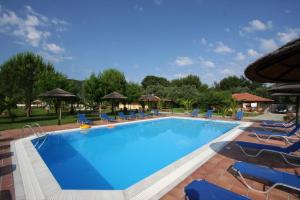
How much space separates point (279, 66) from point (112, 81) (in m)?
21.6

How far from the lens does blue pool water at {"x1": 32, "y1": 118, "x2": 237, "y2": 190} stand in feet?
18.7

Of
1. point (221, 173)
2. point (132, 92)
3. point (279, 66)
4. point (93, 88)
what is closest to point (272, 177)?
point (221, 173)

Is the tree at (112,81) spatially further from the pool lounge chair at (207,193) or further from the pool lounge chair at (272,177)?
the pool lounge chair at (207,193)

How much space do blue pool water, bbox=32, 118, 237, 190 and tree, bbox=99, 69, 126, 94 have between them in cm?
1014

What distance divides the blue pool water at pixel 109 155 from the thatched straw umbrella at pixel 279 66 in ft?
14.8

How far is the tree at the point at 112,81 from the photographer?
861 inches

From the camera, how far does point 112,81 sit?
23.2 metres

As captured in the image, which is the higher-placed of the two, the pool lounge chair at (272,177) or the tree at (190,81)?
the tree at (190,81)

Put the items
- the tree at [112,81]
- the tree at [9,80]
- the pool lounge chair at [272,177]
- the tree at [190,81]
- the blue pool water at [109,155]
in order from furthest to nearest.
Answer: the tree at [190,81] < the tree at [112,81] < the tree at [9,80] < the blue pool water at [109,155] < the pool lounge chair at [272,177]

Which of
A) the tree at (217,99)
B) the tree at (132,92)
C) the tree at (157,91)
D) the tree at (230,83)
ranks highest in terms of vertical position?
the tree at (230,83)

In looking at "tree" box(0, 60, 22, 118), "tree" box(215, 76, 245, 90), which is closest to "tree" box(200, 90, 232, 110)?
"tree" box(0, 60, 22, 118)

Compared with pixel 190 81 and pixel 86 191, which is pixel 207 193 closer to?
pixel 86 191

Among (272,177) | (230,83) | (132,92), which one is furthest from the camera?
(230,83)

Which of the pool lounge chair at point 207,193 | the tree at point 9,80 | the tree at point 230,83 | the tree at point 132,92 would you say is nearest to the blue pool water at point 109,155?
the pool lounge chair at point 207,193
